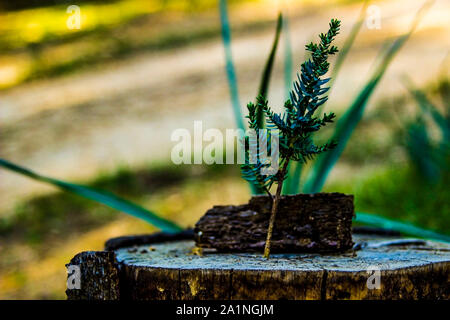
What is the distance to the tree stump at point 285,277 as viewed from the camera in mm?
876

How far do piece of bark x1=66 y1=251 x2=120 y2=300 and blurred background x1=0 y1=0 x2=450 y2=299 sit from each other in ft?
4.06

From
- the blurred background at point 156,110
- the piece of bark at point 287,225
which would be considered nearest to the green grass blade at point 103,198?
the piece of bark at point 287,225

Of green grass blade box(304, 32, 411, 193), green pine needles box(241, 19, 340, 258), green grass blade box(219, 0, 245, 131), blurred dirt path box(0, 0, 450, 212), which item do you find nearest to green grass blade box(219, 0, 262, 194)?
green grass blade box(219, 0, 245, 131)

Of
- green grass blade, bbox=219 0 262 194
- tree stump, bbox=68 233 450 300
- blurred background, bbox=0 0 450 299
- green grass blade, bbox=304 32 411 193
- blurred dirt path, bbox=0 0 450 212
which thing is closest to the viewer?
tree stump, bbox=68 233 450 300

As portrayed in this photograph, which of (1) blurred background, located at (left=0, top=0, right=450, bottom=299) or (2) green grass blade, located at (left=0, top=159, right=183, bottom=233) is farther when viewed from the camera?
(1) blurred background, located at (left=0, top=0, right=450, bottom=299)

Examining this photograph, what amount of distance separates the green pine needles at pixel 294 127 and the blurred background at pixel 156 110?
99cm

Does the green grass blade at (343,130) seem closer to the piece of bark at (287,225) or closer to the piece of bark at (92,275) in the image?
the piece of bark at (287,225)

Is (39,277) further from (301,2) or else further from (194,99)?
(301,2)

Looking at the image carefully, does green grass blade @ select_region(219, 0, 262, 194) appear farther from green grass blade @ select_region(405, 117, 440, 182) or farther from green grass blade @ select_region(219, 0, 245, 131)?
green grass blade @ select_region(405, 117, 440, 182)

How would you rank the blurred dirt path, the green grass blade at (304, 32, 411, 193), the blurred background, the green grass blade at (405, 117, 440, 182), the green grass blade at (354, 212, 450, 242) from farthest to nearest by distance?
the blurred dirt path, the blurred background, the green grass blade at (405, 117, 440, 182), the green grass blade at (304, 32, 411, 193), the green grass blade at (354, 212, 450, 242)

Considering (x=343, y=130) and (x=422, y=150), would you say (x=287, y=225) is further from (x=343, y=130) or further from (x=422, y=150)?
(x=422, y=150)

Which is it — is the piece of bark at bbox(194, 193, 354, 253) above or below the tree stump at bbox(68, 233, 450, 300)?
above

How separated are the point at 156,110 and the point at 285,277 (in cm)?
372

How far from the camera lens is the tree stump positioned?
0.88 metres
